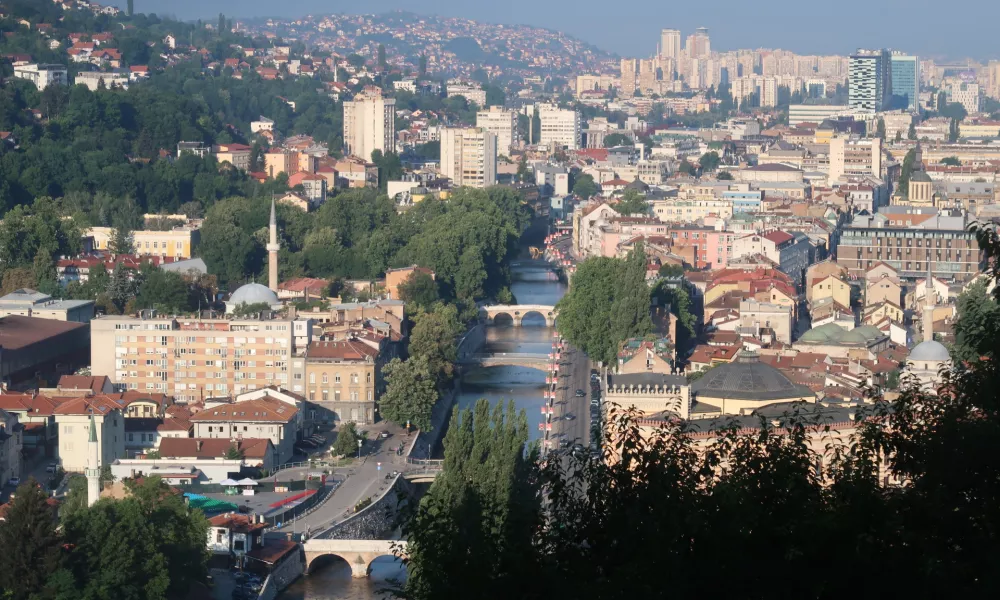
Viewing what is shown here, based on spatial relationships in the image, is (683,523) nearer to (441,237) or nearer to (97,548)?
(97,548)

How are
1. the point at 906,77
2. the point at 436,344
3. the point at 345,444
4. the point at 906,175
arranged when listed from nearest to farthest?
the point at 345,444
the point at 436,344
the point at 906,175
the point at 906,77

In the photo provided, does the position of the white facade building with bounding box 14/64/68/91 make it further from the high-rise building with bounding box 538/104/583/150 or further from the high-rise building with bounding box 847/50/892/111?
the high-rise building with bounding box 847/50/892/111

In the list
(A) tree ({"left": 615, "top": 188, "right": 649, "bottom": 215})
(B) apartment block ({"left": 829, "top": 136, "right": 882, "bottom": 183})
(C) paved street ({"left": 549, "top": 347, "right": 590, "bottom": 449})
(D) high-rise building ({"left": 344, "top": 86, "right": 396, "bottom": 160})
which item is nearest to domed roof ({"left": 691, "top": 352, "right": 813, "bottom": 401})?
(C) paved street ({"left": 549, "top": 347, "right": 590, "bottom": 449})

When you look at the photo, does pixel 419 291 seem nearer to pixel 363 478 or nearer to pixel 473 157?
pixel 363 478

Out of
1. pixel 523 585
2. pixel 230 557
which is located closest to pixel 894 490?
pixel 523 585

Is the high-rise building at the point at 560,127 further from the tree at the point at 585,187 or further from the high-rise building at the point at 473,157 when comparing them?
the high-rise building at the point at 473,157

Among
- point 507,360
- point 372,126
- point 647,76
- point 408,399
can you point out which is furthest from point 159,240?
point 647,76
